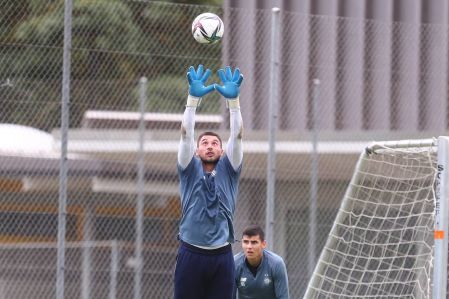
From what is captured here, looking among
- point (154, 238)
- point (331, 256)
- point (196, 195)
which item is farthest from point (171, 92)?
point (196, 195)

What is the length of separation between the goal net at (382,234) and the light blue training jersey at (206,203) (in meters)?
2.41

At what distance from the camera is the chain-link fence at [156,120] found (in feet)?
37.9

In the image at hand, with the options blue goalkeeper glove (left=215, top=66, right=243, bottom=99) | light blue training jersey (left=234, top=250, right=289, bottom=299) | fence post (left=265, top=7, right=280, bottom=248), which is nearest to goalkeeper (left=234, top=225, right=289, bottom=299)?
light blue training jersey (left=234, top=250, right=289, bottom=299)

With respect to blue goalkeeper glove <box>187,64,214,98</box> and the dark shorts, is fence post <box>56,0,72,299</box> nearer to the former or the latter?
the dark shorts

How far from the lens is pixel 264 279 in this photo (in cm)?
1001

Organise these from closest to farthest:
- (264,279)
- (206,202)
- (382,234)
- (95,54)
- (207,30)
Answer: (206,202), (207,30), (264,279), (382,234), (95,54)

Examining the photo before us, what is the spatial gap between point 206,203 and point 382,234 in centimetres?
357

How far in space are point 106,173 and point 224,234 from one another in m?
4.45

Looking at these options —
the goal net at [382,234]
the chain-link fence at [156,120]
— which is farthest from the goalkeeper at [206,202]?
the chain-link fence at [156,120]

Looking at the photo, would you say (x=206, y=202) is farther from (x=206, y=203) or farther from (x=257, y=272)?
(x=257, y=272)

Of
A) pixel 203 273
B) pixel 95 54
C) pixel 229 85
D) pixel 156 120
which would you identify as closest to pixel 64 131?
pixel 95 54

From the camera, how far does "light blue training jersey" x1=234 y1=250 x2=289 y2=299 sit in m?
9.96

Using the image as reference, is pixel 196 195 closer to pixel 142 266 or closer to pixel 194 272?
pixel 194 272

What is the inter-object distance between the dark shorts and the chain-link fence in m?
3.17
